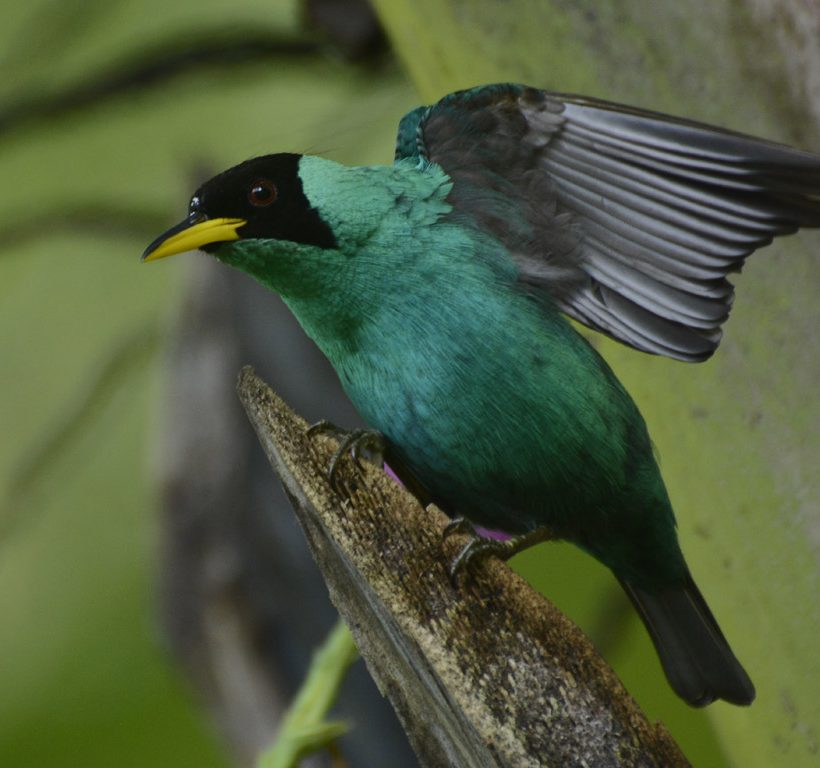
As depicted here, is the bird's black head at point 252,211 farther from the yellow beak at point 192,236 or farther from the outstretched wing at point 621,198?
the outstretched wing at point 621,198

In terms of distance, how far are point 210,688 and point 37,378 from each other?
3.39 feet

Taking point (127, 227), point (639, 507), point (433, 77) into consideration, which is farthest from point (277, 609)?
point (433, 77)

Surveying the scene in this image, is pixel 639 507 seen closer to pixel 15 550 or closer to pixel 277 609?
pixel 277 609

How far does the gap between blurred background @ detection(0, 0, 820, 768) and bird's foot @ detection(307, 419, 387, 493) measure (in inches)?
8.6

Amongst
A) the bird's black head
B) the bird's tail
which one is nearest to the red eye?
the bird's black head

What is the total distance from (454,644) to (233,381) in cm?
101

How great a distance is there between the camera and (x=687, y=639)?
3.87 ft

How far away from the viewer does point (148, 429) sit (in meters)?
2.54

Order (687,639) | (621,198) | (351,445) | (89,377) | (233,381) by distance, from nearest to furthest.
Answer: (351,445)
(621,198)
(687,639)
(233,381)
(89,377)

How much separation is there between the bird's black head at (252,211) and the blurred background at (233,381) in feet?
0.45

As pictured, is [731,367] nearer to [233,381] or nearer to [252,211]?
[252,211]

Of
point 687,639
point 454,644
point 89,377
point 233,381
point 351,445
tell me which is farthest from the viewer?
point 89,377

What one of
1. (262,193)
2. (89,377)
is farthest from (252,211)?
(89,377)

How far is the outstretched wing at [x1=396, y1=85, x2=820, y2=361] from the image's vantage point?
909 millimetres
